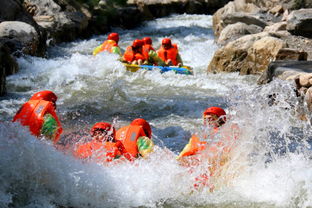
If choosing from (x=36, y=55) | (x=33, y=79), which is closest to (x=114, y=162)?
(x=33, y=79)

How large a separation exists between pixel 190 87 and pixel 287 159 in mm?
5021

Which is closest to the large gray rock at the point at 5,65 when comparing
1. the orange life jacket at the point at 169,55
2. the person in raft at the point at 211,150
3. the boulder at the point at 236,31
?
the orange life jacket at the point at 169,55

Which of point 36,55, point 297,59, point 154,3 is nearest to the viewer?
point 297,59

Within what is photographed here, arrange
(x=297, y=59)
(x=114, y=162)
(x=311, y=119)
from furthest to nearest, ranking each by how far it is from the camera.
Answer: (x=297, y=59) → (x=311, y=119) → (x=114, y=162)

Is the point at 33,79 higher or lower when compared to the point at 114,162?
lower

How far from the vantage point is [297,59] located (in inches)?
377

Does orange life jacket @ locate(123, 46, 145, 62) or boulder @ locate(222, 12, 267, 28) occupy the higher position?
orange life jacket @ locate(123, 46, 145, 62)

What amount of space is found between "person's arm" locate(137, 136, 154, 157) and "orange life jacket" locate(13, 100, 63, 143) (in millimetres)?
900

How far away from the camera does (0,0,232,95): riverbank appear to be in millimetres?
11336

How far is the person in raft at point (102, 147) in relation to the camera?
188 inches

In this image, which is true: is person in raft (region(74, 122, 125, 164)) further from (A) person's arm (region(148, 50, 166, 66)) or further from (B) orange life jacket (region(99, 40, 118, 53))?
(B) orange life jacket (region(99, 40, 118, 53))

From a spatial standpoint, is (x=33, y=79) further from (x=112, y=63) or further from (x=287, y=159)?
(x=287, y=159)

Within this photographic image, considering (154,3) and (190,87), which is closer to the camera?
(190,87)

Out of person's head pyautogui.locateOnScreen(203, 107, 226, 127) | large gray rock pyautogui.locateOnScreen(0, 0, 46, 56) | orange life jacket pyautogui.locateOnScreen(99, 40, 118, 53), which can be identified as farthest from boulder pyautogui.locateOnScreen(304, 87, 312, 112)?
large gray rock pyautogui.locateOnScreen(0, 0, 46, 56)
